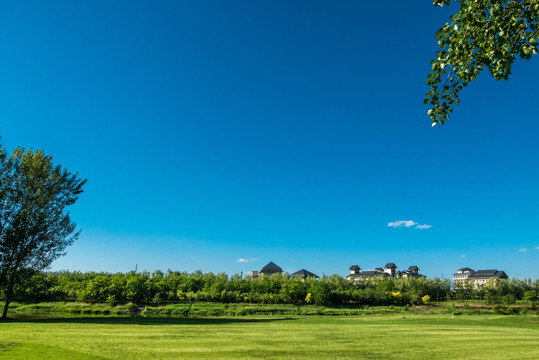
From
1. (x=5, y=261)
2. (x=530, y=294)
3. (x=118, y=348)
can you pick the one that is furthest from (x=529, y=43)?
(x=530, y=294)

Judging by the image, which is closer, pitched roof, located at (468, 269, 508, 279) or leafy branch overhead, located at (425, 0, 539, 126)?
leafy branch overhead, located at (425, 0, 539, 126)

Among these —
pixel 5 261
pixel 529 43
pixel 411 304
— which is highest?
pixel 529 43

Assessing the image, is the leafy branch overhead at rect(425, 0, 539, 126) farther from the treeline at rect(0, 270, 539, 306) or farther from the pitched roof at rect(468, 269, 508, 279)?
the pitched roof at rect(468, 269, 508, 279)

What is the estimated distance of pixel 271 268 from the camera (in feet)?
517

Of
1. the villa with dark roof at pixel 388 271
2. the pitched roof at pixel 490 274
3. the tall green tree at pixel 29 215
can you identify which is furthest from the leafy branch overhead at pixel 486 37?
the pitched roof at pixel 490 274

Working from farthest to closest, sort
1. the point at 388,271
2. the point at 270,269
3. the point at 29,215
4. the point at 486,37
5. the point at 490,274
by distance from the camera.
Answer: the point at 388,271 < the point at 490,274 < the point at 270,269 < the point at 29,215 < the point at 486,37

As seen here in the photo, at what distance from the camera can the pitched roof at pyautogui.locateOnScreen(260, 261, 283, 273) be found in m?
156

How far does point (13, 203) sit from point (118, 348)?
25.3 metres

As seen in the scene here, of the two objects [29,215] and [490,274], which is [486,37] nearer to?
[29,215]

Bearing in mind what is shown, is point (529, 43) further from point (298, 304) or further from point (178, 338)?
point (298, 304)

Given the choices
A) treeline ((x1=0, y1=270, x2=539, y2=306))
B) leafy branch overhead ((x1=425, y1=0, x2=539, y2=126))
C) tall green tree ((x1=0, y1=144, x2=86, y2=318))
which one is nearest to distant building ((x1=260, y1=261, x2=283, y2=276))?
treeline ((x1=0, y1=270, x2=539, y2=306))

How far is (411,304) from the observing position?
84.5 metres

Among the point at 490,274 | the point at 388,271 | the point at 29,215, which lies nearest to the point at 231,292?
the point at 29,215

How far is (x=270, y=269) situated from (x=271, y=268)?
3.10ft
